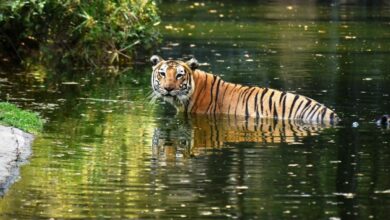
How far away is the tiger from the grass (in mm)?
1854

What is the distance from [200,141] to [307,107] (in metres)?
2.26

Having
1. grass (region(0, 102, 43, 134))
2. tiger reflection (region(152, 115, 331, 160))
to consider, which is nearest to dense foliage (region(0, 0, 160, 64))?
tiger reflection (region(152, 115, 331, 160))

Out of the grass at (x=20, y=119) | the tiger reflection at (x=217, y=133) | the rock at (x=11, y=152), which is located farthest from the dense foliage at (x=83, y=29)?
the rock at (x=11, y=152)

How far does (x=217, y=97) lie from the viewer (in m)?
16.7

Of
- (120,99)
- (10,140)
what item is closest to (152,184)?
(10,140)

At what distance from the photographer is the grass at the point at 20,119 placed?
14.4m

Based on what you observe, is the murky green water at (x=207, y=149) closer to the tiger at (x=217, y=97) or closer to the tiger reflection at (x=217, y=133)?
the tiger reflection at (x=217, y=133)

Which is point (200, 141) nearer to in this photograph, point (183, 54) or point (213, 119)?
point (213, 119)

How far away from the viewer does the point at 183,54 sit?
83.9ft

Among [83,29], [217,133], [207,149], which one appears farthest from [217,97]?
[83,29]

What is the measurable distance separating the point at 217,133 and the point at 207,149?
1.30 metres

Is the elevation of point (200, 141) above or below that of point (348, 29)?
below

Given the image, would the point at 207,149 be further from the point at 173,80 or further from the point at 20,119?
the point at 173,80

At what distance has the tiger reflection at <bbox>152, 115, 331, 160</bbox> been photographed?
13.7 metres
